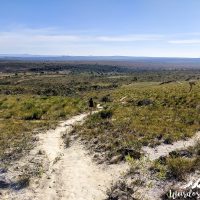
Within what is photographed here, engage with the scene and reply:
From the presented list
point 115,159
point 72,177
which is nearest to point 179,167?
point 115,159

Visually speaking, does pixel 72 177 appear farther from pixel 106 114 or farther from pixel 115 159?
pixel 106 114

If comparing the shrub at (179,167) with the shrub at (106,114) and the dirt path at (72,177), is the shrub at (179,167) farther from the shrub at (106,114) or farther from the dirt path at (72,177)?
the shrub at (106,114)

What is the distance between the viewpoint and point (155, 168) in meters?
17.1

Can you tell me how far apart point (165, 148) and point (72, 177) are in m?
6.30

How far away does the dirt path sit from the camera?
597 inches

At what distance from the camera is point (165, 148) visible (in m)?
20.9

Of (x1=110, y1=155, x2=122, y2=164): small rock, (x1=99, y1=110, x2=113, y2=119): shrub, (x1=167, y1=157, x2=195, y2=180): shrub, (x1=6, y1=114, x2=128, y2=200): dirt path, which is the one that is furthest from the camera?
(x1=99, y1=110, x2=113, y2=119): shrub

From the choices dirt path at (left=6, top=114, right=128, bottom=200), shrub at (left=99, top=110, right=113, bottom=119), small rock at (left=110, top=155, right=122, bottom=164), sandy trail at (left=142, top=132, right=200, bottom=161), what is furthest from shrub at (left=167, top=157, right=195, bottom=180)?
shrub at (left=99, top=110, right=113, bottom=119)

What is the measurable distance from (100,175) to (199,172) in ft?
→ 14.5

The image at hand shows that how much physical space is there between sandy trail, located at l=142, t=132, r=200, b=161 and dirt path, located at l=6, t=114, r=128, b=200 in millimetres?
2130

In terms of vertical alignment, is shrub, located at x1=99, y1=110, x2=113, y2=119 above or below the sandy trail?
below

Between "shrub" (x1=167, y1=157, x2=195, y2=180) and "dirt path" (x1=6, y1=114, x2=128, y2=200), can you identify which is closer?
"dirt path" (x1=6, y1=114, x2=128, y2=200)

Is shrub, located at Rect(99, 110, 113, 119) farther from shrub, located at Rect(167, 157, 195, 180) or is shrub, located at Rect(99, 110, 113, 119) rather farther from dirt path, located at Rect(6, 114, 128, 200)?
shrub, located at Rect(167, 157, 195, 180)

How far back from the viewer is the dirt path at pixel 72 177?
15.2m
